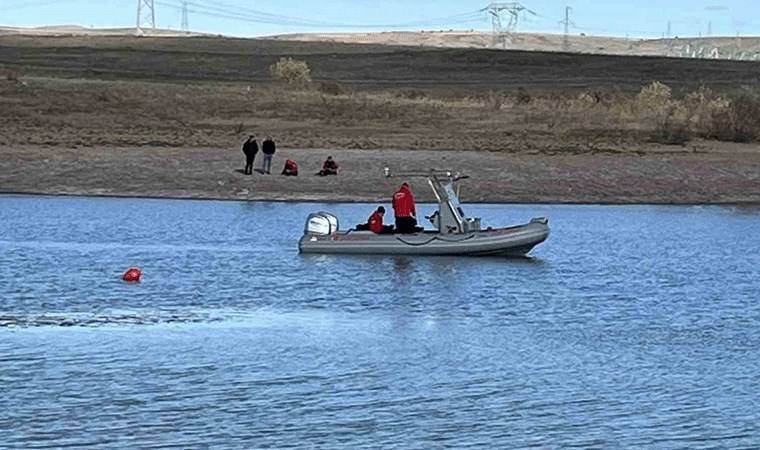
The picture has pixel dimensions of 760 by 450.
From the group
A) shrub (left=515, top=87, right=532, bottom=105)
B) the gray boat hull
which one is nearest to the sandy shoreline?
the gray boat hull

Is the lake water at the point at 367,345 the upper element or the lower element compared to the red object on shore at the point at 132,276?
lower

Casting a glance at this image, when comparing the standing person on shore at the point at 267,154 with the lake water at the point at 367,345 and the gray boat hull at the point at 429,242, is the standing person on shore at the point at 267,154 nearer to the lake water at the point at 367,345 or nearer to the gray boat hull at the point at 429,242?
the lake water at the point at 367,345

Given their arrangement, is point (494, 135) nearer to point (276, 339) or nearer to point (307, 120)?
point (307, 120)

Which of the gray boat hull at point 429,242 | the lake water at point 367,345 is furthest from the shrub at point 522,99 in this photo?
the gray boat hull at point 429,242

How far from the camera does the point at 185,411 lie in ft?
50.1

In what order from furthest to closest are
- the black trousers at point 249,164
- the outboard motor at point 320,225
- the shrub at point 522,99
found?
the shrub at point 522,99
the black trousers at point 249,164
the outboard motor at point 320,225

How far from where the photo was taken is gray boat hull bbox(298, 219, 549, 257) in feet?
95.4

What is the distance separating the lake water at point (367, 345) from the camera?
14.9 meters

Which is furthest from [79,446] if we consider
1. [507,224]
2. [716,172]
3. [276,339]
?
[716,172]

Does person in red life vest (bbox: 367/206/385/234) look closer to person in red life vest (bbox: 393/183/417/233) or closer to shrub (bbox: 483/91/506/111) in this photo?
person in red life vest (bbox: 393/183/417/233)

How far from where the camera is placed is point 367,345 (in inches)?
769

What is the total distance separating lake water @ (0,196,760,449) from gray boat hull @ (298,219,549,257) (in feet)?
0.86

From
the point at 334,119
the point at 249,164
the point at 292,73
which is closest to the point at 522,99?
the point at 292,73

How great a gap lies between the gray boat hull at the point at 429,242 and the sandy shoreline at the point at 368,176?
40.5 feet
